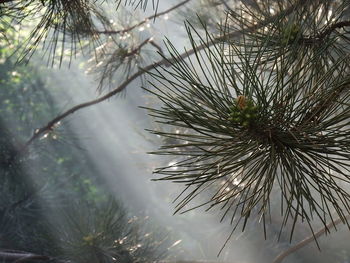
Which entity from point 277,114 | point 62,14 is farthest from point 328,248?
point 277,114

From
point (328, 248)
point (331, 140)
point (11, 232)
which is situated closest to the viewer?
point (331, 140)

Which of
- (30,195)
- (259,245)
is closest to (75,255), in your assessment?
(30,195)

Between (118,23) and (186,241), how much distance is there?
26.2ft

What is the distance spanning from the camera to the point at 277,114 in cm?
58

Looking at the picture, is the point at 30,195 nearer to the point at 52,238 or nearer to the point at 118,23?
the point at 52,238

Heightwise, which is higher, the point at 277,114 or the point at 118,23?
the point at 118,23

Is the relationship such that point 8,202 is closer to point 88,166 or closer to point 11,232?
point 11,232

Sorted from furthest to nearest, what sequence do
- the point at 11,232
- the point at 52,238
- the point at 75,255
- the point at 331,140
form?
1. the point at 11,232
2. the point at 52,238
3. the point at 75,255
4. the point at 331,140

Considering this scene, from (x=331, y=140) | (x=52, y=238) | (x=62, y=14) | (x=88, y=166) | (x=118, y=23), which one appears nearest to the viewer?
(x=331, y=140)

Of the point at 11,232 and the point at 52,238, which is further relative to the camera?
the point at 11,232

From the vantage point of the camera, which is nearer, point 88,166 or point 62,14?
point 62,14

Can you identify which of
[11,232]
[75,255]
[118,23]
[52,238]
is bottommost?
[75,255]

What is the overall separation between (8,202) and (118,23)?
1357 millimetres

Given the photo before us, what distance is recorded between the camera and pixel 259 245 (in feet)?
12.5
